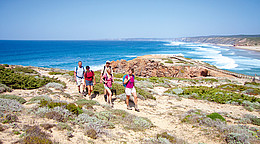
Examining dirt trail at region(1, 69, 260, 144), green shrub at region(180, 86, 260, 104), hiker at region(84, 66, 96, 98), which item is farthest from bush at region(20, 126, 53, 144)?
green shrub at region(180, 86, 260, 104)

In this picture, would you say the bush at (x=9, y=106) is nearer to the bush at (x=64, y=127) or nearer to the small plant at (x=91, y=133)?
the bush at (x=64, y=127)

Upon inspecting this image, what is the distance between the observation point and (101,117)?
611 cm

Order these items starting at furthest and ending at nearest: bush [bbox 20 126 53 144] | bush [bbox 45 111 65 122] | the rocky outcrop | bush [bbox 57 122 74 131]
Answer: the rocky outcrop
bush [bbox 45 111 65 122]
bush [bbox 57 122 74 131]
bush [bbox 20 126 53 144]

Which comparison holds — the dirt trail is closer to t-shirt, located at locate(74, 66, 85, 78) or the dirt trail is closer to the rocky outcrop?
t-shirt, located at locate(74, 66, 85, 78)

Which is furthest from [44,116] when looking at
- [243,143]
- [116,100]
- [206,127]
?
[243,143]

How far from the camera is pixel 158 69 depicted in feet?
87.0

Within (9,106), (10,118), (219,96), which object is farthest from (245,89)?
(9,106)

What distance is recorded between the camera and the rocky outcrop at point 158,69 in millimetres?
24422

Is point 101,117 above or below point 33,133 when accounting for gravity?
below

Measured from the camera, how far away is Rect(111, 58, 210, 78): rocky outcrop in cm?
2442

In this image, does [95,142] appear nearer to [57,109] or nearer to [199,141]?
[57,109]

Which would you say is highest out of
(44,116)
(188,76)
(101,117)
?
(44,116)

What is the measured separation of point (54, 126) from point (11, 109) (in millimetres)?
1895

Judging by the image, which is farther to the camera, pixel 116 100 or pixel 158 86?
pixel 158 86
